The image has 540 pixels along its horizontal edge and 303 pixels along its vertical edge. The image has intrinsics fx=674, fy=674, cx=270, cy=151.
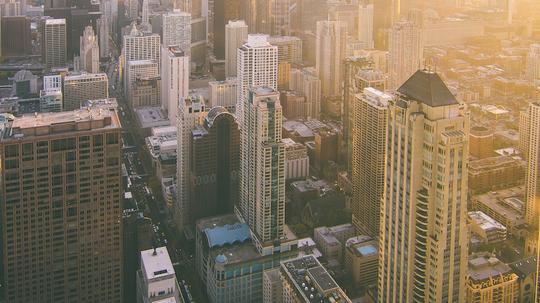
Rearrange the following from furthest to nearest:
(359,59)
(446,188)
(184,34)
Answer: (184,34) → (359,59) → (446,188)

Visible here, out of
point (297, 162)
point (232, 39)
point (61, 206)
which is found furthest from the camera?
point (232, 39)

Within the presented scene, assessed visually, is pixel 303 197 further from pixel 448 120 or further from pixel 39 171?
pixel 448 120

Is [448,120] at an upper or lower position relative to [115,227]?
upper

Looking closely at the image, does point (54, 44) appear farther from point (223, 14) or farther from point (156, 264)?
point (156, 264)

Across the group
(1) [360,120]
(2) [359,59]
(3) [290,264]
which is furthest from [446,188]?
(2) [359,59]

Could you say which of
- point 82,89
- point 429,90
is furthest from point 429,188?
point 82,89

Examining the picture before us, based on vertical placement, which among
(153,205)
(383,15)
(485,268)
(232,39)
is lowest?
(153,205)
